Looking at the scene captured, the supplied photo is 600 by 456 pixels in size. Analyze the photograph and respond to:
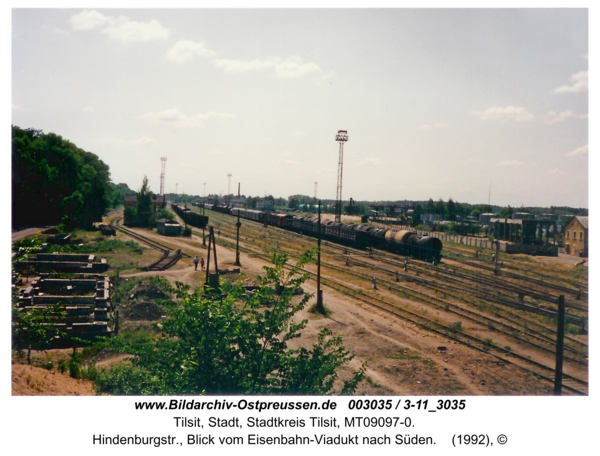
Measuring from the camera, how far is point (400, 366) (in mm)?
15898

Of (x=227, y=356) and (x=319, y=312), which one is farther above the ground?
(x=227, y=356)

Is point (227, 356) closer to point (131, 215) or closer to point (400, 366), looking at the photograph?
point (400, 366)

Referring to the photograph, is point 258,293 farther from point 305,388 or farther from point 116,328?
point 116,328

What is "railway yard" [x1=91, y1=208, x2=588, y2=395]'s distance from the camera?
48.9 feet

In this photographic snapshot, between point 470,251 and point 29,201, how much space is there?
169 feet

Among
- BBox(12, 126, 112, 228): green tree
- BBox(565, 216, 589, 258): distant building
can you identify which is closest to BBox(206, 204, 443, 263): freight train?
BBox(12, 126, 112, 228): green tree

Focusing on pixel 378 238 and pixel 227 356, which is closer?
pixel 227 356

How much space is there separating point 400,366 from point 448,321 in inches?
274

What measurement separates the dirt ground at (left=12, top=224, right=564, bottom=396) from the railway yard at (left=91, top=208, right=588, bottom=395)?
1.8 inches

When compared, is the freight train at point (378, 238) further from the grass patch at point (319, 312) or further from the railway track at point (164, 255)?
the grass patch at point (319, 312)

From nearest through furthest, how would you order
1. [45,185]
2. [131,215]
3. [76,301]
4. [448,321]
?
[448,321] → [76,301] → [45,185] → [131,215]

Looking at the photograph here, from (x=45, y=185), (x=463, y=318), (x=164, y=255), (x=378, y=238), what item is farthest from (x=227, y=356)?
(x=378, y=238)

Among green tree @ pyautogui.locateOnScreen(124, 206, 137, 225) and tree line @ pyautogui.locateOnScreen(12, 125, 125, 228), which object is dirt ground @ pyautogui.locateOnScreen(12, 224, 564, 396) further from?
green tree @ pyautogui.locateOnScreen(124, 206, 137, 225)

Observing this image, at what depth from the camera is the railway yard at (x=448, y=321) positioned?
48.9 ft
